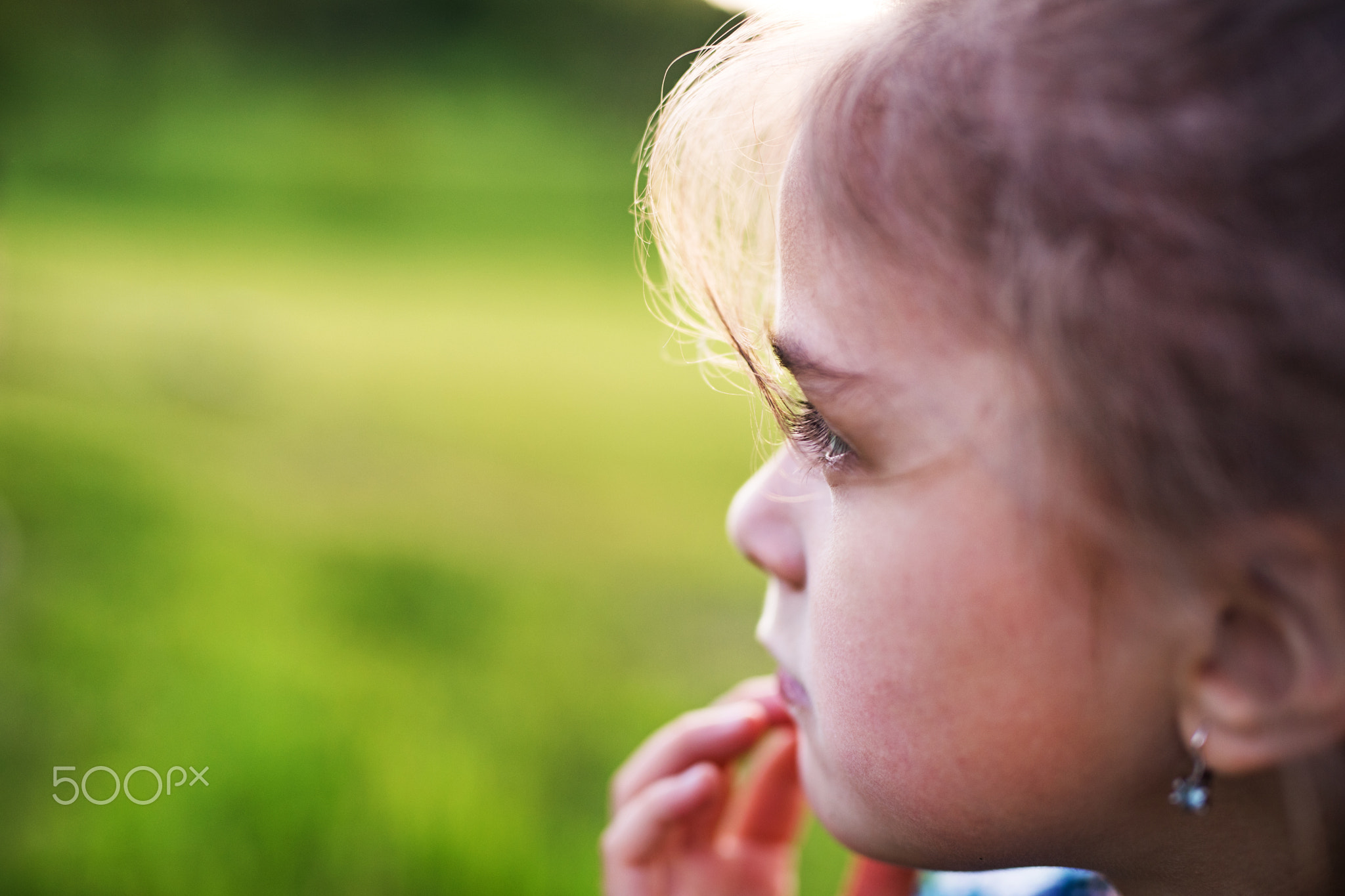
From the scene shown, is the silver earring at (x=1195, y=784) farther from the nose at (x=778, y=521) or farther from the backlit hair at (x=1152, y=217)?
the nose at (x=778, y=521)

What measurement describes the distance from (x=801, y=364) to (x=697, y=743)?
1.62ft

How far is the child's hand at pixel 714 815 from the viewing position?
1.06 metres

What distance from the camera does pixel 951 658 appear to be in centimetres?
72

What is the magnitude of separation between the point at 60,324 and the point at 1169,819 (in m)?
3.31

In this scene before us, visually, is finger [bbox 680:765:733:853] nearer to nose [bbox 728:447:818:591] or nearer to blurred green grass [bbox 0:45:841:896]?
nose [bbox 728:447:818:591]

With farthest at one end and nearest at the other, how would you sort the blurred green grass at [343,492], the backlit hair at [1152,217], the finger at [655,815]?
1. the blurred green grass at [343,492]
2. the finger at [655,815]
3. the backlit hair at [1152,217]

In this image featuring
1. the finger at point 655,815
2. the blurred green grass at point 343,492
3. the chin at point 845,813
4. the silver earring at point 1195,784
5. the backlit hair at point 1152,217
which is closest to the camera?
the backlit hair at point 1152,217

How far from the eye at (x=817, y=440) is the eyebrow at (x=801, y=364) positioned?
32 millimetres

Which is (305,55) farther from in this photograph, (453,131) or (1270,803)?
(1270,803)

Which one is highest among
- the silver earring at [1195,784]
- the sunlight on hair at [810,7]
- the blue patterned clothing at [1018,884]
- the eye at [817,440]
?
the sunlight on hair at [810,7]

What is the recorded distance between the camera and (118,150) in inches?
166

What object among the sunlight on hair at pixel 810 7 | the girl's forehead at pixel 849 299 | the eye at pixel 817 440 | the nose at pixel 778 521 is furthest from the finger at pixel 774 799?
the sunlight on hair at pixel 810 7

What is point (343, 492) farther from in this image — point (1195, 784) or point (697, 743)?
point (1195, 784)

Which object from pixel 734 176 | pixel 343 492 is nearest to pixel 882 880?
pixel 734 176
